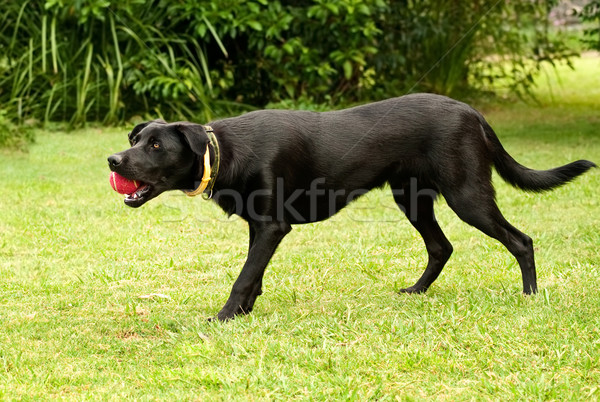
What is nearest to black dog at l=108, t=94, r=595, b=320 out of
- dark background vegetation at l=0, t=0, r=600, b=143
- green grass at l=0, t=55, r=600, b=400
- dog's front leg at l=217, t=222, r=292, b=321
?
dog's front leg at l=217, t=222, r=292, b=321

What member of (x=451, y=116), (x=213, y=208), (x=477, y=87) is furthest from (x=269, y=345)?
(x=477, y=87)

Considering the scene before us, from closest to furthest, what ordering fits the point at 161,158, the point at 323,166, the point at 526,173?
the point at 161,158, the point at 323,166, the point at 526,173

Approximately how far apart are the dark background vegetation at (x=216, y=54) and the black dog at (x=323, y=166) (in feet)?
18.5

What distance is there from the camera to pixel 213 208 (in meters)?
7.04

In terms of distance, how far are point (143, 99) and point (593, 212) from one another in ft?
20.1

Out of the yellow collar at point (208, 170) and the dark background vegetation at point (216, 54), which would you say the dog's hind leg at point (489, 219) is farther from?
the dark background vegetation at point (216, 54)

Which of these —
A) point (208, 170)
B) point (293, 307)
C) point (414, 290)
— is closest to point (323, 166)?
point (208, 170)

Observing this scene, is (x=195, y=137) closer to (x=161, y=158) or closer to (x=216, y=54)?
(x=161, y=158)

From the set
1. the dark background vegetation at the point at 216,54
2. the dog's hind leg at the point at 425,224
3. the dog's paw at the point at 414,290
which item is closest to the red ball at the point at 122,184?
the dog's hind leg at the point at 425,224

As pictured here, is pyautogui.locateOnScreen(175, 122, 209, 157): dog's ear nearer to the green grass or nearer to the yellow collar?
the yellow collar

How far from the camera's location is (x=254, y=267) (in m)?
4.20

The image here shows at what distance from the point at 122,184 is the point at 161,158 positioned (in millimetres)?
247

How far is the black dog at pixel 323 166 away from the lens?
13.7 feet

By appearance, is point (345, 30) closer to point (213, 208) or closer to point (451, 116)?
point (213, 208)
